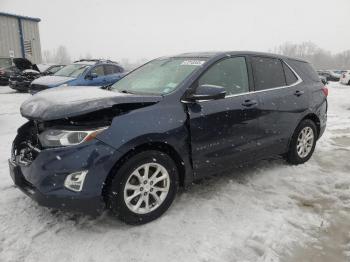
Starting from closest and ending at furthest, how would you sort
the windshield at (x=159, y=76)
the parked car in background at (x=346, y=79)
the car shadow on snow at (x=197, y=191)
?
1. the car shadow on snow at (x=197, y=191)
2. the windshield at (x=159, y=76)
3. the parked car in background at (x=346, y=79)

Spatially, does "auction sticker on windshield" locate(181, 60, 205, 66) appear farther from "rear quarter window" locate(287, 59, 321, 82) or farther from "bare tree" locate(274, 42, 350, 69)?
"bare tree" locate(274, 42, 350, 69)

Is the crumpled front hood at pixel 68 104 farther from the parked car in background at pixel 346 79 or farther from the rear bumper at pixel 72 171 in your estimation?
the parked car in background at pixel 346 79

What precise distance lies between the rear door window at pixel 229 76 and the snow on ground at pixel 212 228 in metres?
1.20

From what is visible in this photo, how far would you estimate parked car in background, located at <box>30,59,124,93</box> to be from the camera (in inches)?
417

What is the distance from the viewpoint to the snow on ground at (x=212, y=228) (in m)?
2.83

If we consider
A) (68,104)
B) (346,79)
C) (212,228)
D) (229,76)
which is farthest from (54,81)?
(346,79)

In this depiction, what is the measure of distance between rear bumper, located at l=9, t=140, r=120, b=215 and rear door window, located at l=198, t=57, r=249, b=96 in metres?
1.37

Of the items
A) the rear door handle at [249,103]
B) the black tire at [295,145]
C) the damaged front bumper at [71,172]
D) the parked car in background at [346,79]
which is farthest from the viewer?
the parked car in background at [346,79]

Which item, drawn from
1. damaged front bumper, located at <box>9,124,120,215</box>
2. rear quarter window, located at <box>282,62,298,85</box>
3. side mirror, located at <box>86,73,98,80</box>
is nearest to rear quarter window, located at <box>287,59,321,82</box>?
rear quarter window, located at <box>282,62,298,85</box>

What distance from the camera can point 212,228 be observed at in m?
3.23

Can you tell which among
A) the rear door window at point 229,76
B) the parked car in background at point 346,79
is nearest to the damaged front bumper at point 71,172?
the rear door window at point 229,76

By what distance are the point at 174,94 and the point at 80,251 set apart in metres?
1.66

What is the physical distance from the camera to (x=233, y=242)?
2.99 meters

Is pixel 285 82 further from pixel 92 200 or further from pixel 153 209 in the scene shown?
pixel 92 200
